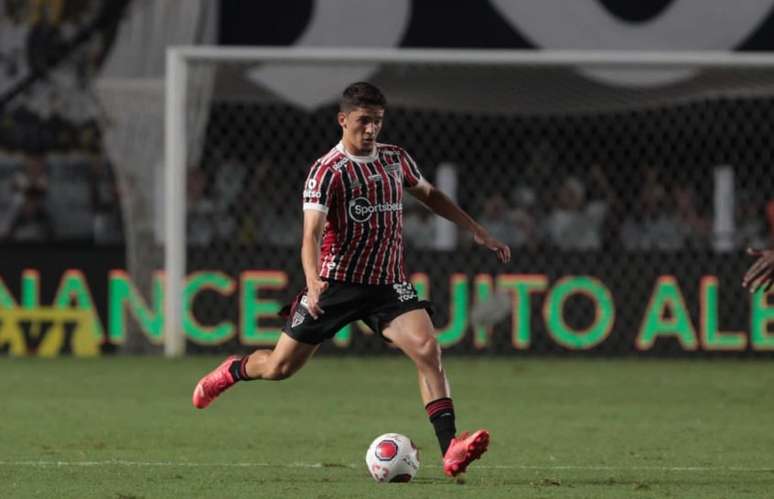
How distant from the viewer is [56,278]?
51.3 feet

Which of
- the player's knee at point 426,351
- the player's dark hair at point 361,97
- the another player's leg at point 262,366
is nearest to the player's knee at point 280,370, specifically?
the another player's leg at point 262,366

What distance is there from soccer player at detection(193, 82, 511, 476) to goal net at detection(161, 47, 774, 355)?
7.12 meters

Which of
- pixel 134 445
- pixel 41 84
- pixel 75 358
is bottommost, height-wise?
pixel 75 358

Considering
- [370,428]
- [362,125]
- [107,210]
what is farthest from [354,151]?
[107,210]

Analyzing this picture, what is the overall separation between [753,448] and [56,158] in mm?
10783

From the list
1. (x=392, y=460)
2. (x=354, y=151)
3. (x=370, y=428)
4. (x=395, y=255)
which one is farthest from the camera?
(x=370, y=428)

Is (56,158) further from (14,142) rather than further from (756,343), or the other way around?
(756,343)

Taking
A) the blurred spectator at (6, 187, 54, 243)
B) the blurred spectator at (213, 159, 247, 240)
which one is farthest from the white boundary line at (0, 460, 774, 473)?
the blurred spectator at (6, 187, 54, 243)

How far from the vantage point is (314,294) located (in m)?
7.45

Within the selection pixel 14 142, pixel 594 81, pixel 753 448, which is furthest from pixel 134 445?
pixel 14 142

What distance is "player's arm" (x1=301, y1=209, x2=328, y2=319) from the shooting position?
7.46m

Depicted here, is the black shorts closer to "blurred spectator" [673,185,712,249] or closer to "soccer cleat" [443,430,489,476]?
"soccer cleat" [443,430,489,476]

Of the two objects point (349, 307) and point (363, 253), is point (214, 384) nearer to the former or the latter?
point (349, 307)

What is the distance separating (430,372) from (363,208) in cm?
80
